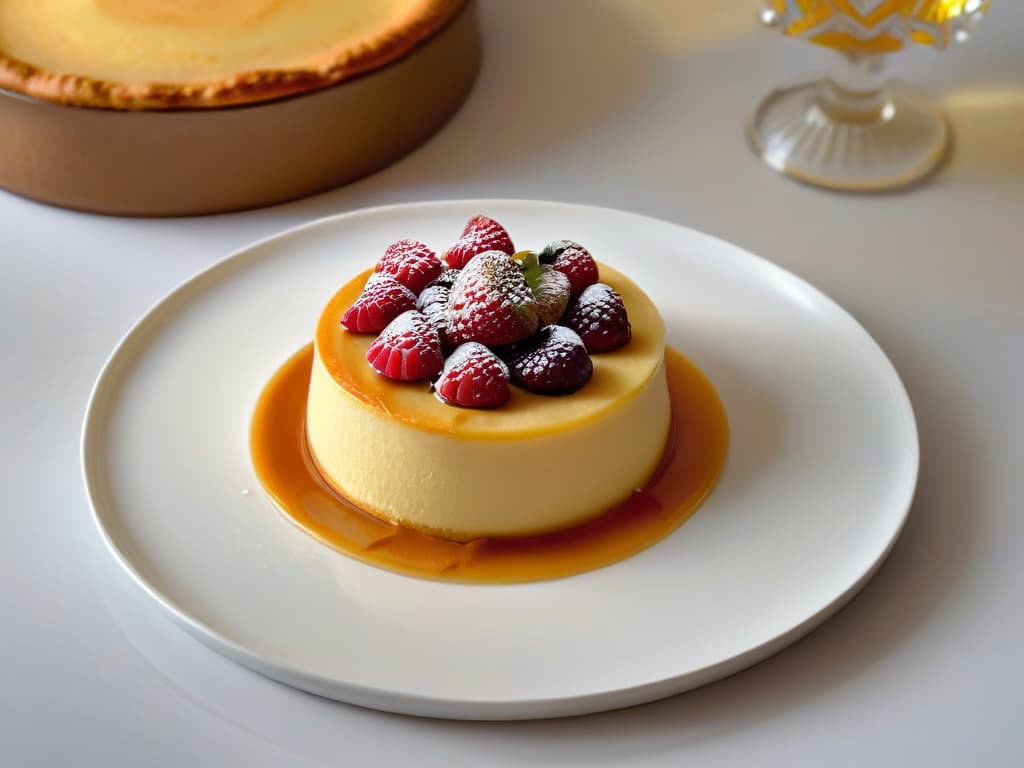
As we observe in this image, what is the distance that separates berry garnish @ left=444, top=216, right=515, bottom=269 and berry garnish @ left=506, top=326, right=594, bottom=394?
173mm

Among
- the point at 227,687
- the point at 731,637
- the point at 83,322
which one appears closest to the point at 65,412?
the point at 83,322

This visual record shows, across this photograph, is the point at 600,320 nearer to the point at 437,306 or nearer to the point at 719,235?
the point at 437,306

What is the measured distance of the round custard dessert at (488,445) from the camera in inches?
53.6

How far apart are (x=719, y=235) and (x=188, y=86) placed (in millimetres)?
884

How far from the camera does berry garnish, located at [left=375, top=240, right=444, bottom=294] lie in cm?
149

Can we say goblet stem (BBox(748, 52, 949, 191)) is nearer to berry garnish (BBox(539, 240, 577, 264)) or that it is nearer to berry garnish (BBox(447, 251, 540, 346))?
berry garnish (BBox(539, 240, 577, 264))

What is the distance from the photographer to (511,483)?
1.39m

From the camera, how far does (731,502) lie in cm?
143

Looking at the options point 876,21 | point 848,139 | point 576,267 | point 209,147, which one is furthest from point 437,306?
point 848,139

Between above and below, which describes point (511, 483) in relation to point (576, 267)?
below

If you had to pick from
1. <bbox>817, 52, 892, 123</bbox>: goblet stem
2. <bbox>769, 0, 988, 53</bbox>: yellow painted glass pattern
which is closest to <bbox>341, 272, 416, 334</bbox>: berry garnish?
<bbox>769, 0, 988, 53</bbox>: yellow painted glass pattern

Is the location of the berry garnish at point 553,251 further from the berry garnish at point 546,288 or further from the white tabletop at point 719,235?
the white tabletop at point 719,235

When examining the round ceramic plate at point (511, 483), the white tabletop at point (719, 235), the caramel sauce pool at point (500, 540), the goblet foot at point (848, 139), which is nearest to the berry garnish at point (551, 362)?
the caramel sauce pool at point (500, 540)

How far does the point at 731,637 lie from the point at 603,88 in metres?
A: 1.43
